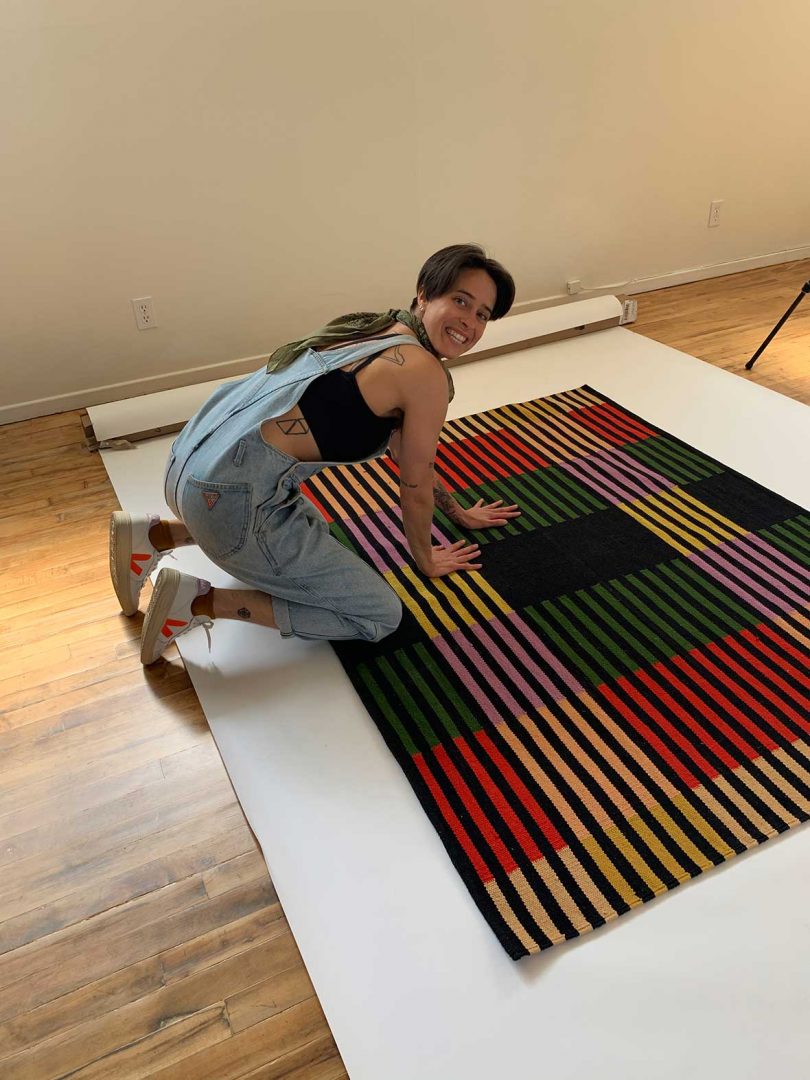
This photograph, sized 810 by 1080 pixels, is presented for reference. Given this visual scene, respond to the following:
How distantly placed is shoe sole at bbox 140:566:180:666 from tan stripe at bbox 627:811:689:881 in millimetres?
997

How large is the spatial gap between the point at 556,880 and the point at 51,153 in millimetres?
2482

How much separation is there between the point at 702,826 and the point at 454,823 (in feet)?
1.41

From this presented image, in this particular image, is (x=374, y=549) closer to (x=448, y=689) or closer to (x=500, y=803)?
(x=448, y=689)

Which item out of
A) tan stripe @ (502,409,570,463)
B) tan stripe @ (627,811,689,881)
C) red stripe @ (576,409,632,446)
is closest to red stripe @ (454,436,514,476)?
tan stripe @ (502,409,570,463)

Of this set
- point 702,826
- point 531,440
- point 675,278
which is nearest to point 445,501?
point 531,440

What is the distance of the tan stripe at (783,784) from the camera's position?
1.45 metres

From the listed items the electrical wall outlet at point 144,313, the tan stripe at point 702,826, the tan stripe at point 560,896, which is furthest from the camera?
the electrical wall outlet at point 144,313

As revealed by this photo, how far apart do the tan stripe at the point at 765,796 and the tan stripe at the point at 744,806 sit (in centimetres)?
3

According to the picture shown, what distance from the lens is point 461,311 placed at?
1.58 meters

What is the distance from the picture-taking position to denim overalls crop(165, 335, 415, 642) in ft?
5.21

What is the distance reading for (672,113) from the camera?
11.3 feet

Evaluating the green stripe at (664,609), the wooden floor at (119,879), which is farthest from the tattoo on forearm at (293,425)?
the green stripe at (664,609)

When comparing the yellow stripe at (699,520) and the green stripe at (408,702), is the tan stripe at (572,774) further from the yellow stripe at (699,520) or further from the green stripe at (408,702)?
the yellow stripe at (699,520)

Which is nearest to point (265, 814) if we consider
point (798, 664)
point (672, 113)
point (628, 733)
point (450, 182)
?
point (628, 733)
